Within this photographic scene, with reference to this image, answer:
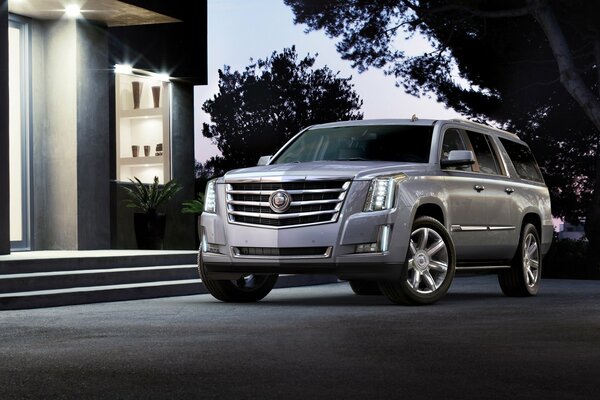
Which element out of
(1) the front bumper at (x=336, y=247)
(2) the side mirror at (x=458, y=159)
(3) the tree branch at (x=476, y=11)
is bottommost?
(1) the front bumper at (x=336, y=247)

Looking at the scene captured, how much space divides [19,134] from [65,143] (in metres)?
0.85

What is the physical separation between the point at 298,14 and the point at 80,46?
10334mm

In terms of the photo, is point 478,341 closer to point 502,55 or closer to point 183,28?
point 183,28

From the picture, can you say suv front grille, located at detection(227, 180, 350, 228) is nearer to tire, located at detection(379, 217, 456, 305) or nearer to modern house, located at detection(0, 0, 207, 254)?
tire, located at detection(379, 217, 456, 305)

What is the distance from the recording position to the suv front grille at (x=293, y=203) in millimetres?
11547

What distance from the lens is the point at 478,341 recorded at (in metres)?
8.65

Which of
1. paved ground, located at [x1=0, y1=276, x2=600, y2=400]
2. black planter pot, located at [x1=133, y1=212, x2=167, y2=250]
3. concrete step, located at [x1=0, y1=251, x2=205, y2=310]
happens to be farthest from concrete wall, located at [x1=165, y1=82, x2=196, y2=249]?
paved ground, located at [x1=0, y1=276, x2=600, y2=400]

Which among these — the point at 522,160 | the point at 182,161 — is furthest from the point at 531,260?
the point at 182,161

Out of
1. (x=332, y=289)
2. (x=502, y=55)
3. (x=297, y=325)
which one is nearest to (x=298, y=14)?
(x=502, y=55)

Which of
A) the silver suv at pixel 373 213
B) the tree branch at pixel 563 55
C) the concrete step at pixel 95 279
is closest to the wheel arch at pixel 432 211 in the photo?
the silver suv at pixel 373 213

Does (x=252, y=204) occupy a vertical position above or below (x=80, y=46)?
Answer: below

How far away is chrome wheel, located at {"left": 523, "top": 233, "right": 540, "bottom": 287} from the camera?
14339 millimetres

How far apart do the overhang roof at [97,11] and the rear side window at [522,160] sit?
26.2 feet

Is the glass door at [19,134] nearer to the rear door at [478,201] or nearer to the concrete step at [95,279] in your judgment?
the concrete step at [95,279]
